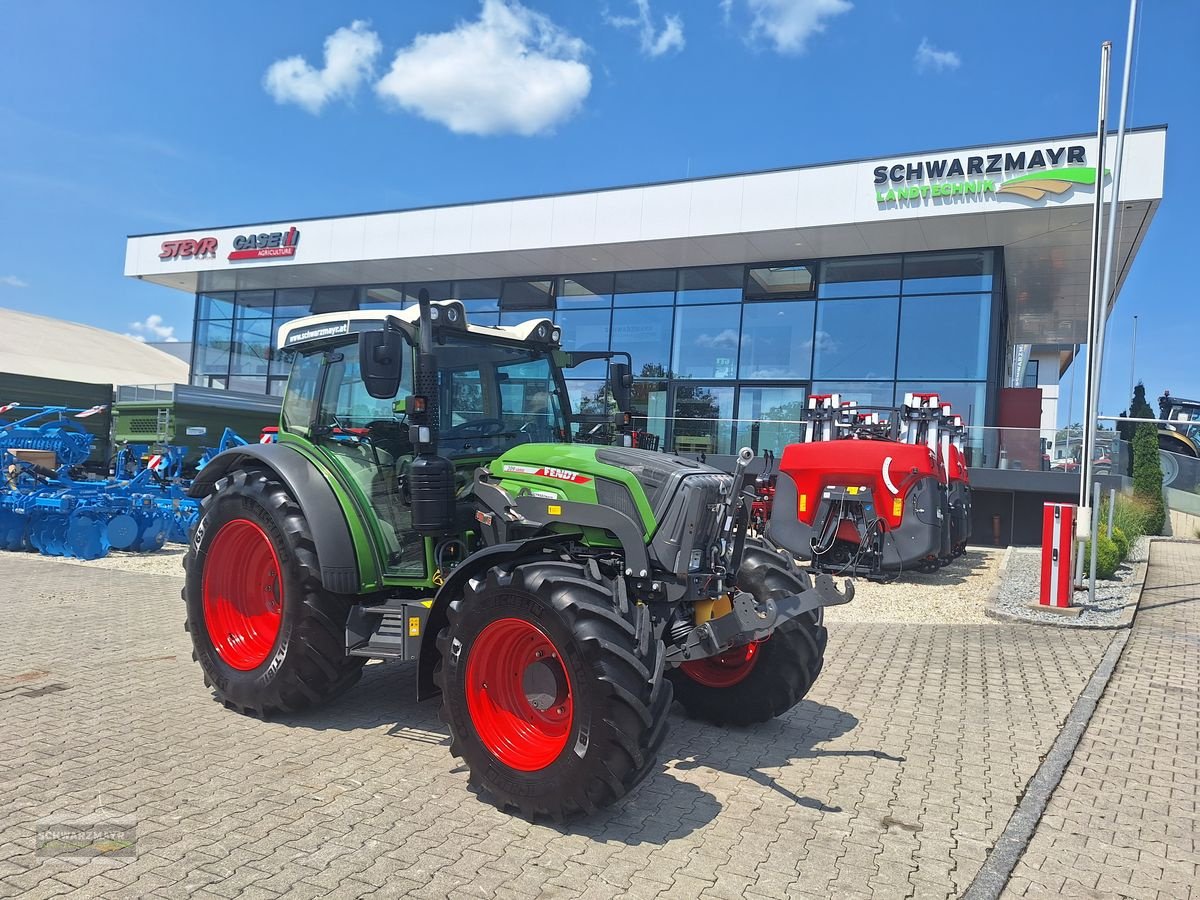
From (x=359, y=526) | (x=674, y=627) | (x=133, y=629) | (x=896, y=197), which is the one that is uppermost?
(x=896, y=197)

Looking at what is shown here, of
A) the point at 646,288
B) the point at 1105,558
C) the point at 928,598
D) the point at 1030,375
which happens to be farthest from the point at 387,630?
the point at 1030,375

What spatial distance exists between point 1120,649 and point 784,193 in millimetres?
10700

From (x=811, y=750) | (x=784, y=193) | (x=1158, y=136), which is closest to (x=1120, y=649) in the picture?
(x=811, y=750)

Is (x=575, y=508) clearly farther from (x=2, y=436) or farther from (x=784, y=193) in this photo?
(x=784, y=193)

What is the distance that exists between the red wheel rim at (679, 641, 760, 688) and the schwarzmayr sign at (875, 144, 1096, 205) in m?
12.1

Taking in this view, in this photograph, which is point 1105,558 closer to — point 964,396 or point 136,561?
point 964,396

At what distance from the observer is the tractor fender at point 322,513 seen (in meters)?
4.66

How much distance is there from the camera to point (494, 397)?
5.16 metres

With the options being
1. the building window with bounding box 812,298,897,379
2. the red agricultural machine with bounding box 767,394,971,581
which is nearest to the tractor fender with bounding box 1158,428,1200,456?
the building window with bounding box 812,298,897,379

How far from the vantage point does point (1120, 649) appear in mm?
7719

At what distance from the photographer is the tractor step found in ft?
14.6

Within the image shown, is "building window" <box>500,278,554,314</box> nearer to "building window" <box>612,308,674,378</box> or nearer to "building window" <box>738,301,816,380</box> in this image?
"building window" <box>612,308,674,378</box>

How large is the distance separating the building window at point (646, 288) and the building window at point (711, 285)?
256 mm

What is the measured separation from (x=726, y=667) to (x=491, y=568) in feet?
6.23
